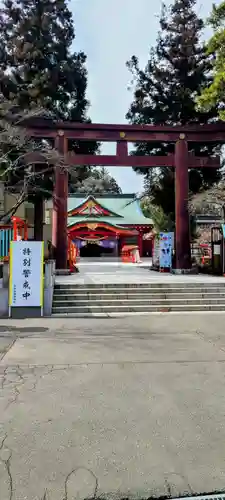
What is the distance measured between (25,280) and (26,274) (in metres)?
0.13

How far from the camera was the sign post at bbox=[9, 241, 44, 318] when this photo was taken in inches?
307

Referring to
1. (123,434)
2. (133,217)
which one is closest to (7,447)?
(123,434)

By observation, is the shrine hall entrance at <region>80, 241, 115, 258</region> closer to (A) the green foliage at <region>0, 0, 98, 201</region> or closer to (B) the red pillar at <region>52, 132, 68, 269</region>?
(A) the green foliage at <region>0, 0, 98, 201</region>

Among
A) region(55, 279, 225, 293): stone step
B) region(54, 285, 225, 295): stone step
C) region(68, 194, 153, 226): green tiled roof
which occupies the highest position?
region(68, 194, 153, 226): green tiled roof

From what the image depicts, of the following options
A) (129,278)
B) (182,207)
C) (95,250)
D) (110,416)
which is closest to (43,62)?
(182,207)

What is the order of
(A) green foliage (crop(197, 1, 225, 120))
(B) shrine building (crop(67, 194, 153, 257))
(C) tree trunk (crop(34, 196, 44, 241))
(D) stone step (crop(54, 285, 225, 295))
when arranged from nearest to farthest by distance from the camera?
(D) stone step (crop(54, 285, 225, 295)) → (A) green foliage (crop(197, 1, 225, 120)) → (C) tree trunk (crop(34, 196, 44, 241)) → (B) shrine building (crop(67, 194, 153, 257))

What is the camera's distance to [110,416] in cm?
311

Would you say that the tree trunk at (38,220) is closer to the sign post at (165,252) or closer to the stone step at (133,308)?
the sign post at (165,252)

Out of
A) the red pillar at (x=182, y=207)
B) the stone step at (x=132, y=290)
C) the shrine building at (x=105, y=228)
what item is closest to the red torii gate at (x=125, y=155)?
the red pillar at (x=182, y=207)

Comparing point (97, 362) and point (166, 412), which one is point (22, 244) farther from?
point (166, 412)

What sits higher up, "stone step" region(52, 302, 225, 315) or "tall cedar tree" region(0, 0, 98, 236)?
"tall cedar tree" region(0, 0, 98, 236)

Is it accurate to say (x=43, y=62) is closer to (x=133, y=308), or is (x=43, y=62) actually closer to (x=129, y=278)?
(x=129, y=278)

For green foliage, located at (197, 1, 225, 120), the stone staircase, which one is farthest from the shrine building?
the stone staircase

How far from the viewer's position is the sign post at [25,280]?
7.79 meters
